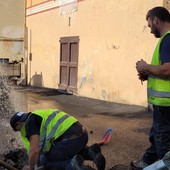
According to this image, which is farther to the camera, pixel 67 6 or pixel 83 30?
pixel 67 6

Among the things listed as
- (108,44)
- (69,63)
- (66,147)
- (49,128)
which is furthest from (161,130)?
(69,63)

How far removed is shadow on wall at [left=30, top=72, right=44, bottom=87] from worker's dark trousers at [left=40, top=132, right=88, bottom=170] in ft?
39.1

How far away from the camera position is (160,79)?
10.8 feet

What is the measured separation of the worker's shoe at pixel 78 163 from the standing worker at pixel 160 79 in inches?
29.2

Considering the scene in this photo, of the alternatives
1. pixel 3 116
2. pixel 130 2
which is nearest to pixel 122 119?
pixel 3 116

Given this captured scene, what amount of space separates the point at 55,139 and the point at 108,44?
7.44 meters

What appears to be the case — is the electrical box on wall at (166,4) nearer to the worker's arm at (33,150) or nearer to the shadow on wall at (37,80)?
the worker's arm at (33,150)

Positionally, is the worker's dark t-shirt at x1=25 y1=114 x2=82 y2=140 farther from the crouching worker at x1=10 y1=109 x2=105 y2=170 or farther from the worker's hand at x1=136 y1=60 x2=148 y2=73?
the worker's hand at x1=136 y1=60 x2=148 y2=73

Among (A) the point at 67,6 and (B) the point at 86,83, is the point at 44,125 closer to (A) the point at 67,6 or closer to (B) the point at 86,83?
(B) the point at 86,83

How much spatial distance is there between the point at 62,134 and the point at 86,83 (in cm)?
833

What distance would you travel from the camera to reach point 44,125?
3.74 meters

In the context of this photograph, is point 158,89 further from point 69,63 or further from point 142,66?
point 69,63

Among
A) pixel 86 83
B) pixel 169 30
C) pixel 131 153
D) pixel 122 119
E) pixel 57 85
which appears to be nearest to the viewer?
pixel 169 30

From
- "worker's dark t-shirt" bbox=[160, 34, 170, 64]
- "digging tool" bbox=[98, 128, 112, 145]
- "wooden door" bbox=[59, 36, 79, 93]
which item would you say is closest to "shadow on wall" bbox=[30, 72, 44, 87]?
"wooden door" bbox=[59, 36, 79, 93]
